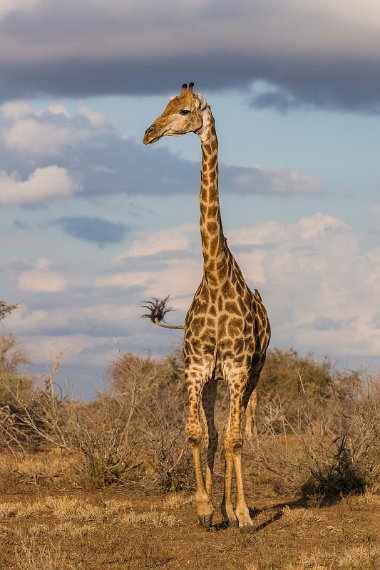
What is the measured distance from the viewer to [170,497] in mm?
14070

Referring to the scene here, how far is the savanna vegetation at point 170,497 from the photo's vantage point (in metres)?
10.2

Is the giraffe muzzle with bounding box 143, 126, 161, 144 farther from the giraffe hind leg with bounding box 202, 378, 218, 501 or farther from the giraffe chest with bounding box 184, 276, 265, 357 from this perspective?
the giraffe hind leg with bounding box 202, 378, 218, 501

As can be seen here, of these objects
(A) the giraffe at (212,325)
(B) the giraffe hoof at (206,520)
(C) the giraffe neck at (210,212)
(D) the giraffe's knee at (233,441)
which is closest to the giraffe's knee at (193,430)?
(A) the giraffe at (212,325)

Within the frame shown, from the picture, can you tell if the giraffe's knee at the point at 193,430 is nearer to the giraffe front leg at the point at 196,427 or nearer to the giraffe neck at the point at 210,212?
the giraffe front leg at the point at 196,427

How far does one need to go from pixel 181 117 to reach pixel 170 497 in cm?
562

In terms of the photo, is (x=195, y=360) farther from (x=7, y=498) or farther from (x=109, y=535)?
(x=7, y=498)

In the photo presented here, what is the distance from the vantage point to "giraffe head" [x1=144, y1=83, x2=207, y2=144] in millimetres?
11133

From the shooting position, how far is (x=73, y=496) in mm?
14734

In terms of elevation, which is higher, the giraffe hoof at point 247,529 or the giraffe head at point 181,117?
A: the giraffe head at point 181,117

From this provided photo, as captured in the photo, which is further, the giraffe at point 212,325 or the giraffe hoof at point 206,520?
the giraffe hoof at point 206,520

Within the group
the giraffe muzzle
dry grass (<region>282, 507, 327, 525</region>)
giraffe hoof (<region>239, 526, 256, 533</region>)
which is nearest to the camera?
the giraffe muzzle

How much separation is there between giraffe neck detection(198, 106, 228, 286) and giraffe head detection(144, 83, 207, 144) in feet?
0.38

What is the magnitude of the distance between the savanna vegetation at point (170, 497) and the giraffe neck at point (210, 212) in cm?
210

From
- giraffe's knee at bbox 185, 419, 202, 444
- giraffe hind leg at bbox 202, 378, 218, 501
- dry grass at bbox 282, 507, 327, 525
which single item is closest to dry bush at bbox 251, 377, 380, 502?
dry grass at bbox 282, 507, 327, 525
